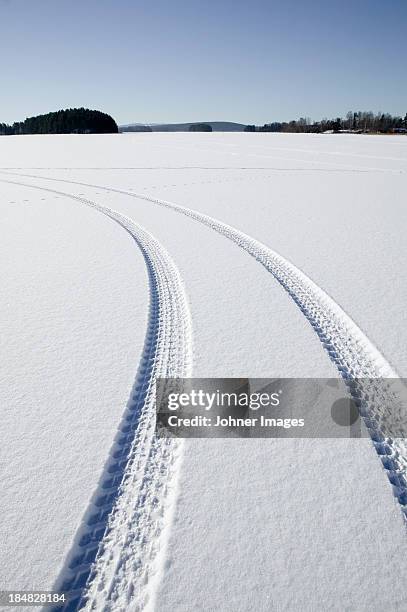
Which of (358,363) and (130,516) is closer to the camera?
(130,516)

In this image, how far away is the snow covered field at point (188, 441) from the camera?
1823mm

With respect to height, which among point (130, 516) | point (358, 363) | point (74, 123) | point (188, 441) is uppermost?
point (74, 123)

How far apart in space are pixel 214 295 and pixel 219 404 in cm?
186

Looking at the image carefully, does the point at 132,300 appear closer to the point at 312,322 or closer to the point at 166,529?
the point at 312,322

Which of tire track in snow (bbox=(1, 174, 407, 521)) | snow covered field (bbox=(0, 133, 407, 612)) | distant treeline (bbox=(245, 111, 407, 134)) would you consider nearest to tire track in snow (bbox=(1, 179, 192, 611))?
snow covered field (bbox=(0, 133, 407, 612))

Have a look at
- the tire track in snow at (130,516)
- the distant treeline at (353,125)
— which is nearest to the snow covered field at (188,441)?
the tire track in snow at (130,516)

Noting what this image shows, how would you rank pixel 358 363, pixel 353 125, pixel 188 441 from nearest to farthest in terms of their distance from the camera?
1. pixel 188 441
2. pixel 358 363
3. pixel 353 125

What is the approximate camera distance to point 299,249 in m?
6.13

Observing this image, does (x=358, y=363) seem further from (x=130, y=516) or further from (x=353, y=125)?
(x=353, y=125)

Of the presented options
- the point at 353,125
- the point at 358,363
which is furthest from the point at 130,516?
the point at 353,125

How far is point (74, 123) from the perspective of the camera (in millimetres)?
79250

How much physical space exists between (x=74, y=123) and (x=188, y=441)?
89.5 m

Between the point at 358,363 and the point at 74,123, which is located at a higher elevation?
the point at 74,123

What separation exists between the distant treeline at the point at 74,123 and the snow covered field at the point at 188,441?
82.6m
